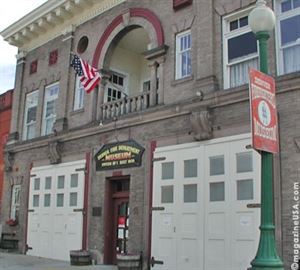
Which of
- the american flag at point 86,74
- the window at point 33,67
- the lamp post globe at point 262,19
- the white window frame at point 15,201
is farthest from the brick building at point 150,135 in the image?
the lamp post globe at point 262,19

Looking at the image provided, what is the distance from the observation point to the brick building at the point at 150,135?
1251 centimetres

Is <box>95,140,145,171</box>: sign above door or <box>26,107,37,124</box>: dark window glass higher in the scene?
<box>26,107,37,124</box>: dark window glass

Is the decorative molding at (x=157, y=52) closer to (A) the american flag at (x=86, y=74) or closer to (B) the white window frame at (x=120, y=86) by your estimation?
(A) the american flag at (x=86, y=74)

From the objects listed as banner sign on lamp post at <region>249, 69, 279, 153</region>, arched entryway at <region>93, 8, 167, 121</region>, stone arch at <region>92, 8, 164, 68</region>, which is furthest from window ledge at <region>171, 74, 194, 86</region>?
banner sign on lamp post at <region>249, 69, 279, 153</region>

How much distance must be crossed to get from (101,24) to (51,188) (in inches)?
263

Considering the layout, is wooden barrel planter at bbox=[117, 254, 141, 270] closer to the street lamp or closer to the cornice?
the street lamp

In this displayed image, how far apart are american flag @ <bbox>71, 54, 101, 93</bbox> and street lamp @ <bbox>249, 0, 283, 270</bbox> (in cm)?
946

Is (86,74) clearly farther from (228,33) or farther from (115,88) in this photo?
(228,33)

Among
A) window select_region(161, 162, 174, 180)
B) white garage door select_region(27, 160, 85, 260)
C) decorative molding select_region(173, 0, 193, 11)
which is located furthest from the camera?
white garage door select_region(27, 160, 85, 260)

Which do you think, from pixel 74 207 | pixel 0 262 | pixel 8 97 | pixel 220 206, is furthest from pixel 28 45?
pixel 220 206

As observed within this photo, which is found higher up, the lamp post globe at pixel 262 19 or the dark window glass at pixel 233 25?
the dark window glass at pixel 233 25

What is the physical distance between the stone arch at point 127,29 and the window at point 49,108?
3030 millimetres

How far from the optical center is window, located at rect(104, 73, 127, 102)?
60.7 feet

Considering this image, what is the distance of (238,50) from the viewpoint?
45.1 feet
